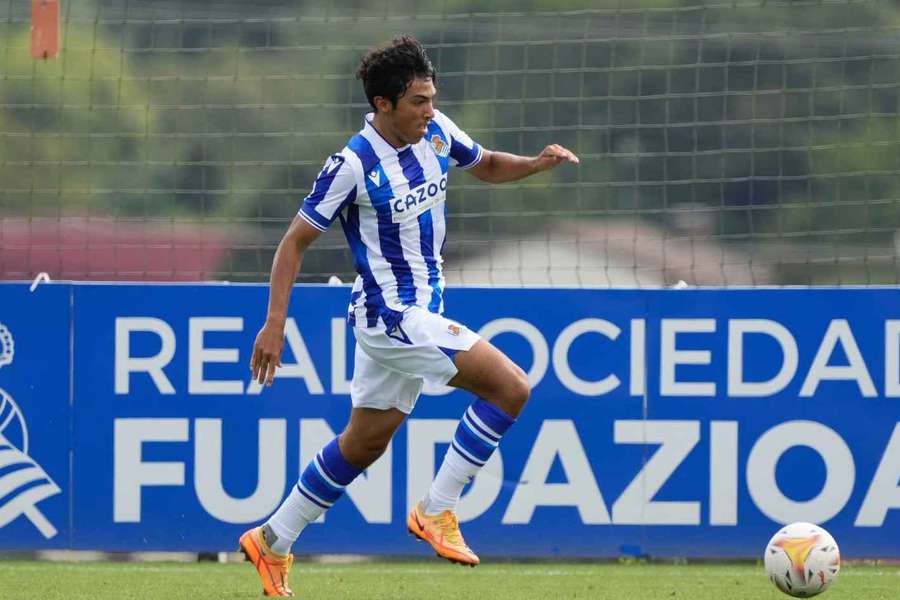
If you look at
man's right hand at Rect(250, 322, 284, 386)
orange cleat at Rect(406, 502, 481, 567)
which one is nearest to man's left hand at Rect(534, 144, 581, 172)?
man's right hand at Rect(250, 322, 284, 386)

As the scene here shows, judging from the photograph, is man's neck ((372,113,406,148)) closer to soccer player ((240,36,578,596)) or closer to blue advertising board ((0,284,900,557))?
soccer player ((240,36,578,596))

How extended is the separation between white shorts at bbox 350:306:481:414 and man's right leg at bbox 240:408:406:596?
0.07 meters

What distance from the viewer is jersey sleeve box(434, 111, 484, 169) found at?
6398mm

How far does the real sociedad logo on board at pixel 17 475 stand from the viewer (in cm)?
805

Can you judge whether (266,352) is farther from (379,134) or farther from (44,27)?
(44,27)

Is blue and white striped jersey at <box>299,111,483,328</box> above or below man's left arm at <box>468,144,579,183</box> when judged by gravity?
below

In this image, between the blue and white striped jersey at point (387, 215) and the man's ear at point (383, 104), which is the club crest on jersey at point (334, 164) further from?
the man's ear at point (383, 104)

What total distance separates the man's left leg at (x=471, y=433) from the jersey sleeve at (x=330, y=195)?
2.25ft

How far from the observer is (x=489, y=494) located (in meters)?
8.09

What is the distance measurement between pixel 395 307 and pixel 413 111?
2.36 ft

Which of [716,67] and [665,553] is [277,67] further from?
[665,553]

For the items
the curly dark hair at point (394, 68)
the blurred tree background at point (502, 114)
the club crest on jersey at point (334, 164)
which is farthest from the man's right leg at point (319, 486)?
the blurred tree background at point (502, 114)

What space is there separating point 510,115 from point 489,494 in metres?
2.13

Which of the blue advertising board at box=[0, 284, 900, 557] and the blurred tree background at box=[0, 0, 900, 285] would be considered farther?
the blurred tree background at box=[0, 0, 900, 285]
